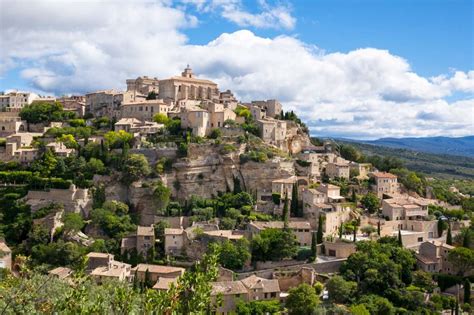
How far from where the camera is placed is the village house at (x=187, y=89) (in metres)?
71.4

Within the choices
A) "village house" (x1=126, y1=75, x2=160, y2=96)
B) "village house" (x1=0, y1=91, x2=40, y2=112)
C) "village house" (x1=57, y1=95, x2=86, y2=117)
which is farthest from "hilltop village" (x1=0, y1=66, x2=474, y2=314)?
"village house" (x1=0, y1=91, x2=40, y2=112)

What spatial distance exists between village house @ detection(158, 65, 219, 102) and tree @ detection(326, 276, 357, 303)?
3975 cm

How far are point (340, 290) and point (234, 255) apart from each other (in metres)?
9.09

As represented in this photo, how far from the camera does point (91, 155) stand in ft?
186

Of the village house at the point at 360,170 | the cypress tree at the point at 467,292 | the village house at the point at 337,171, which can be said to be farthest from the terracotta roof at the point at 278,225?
the village house at the point at 360,170

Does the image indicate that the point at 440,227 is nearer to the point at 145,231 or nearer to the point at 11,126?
the point at 145,231

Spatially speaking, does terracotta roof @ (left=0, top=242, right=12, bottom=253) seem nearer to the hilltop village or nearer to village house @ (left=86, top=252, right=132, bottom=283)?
the hilltop village

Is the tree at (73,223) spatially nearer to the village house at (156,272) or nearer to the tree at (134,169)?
the tree at (134,169)

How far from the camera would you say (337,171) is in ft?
197

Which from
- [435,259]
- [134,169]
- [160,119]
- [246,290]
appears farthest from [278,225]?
[160,119]

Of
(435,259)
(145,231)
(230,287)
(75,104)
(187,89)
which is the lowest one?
(230,287)

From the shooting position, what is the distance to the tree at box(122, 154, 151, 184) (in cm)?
5300

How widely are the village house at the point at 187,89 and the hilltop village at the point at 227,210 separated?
0.42 metres

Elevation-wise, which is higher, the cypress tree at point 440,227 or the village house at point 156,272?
the cypress tree at point 440,227
